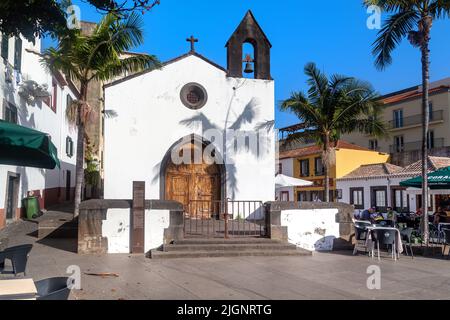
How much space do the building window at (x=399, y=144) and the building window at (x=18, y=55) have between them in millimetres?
38740

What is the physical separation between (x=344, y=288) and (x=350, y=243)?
5248 millimetres

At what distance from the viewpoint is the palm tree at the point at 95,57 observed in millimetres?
13344

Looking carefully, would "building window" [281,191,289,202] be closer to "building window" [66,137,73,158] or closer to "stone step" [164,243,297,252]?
"building window" [66,137,73,158]

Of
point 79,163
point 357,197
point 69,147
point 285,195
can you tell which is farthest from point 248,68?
point 285,195

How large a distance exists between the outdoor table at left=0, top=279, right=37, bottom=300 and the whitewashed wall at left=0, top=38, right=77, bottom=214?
36.8 ft

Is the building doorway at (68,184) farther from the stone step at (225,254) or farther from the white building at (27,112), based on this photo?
the stone step at (225,254)

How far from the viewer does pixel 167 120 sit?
15883 millimetres

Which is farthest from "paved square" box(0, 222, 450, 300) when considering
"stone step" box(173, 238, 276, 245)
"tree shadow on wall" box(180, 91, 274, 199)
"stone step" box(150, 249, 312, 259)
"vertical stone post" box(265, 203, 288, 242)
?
"tree shadow on wall" box(180, 91, 274, 199)

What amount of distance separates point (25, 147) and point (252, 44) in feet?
43.2

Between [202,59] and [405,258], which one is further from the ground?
[202,59]

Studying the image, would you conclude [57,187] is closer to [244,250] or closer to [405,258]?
[244,250]

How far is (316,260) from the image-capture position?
33.5 ft
